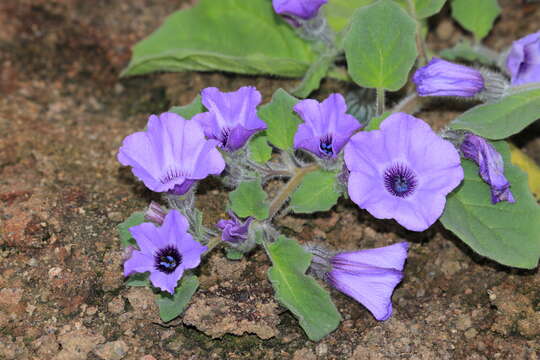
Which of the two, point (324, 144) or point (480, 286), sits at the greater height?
point (324, 144)

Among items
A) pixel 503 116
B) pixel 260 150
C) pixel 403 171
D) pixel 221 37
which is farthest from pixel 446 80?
pixel 221 37

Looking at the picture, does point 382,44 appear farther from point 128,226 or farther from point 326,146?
point 128,226

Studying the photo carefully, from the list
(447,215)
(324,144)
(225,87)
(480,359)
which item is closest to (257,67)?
(225,87)

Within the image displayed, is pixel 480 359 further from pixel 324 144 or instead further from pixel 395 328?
pixel 324 144

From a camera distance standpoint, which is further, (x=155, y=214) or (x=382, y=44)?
(x=382, y=44)

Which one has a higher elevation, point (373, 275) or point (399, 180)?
point (399, 180)
